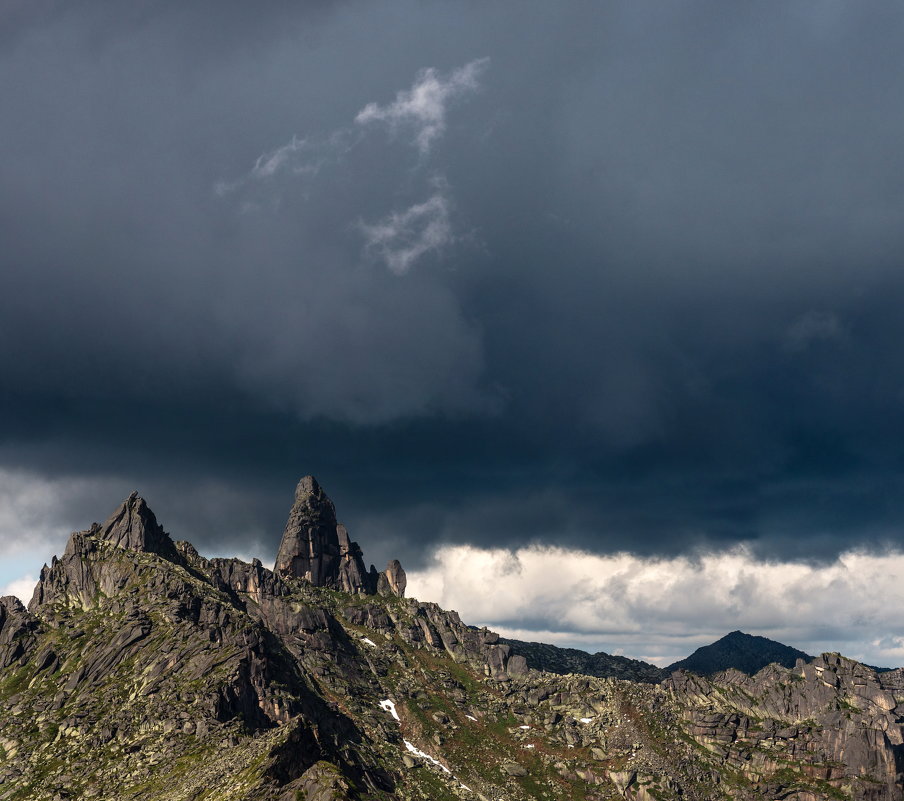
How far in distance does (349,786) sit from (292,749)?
1252 inches

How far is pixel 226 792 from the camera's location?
178 m

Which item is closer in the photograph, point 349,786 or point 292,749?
point 349,786

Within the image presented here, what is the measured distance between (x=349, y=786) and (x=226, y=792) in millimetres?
32900

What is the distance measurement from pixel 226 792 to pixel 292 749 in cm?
2079

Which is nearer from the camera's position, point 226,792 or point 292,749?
point 226,792

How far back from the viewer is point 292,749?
194000 mm

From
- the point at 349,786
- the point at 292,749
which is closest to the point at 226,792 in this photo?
the point at 292,749

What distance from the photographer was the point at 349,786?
553 feet

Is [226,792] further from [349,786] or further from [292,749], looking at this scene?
[349,786]
